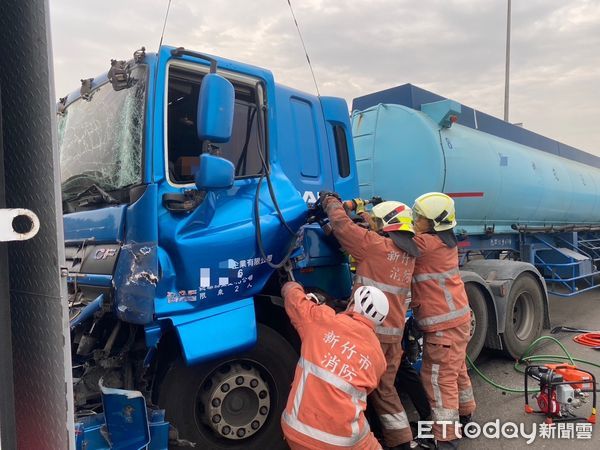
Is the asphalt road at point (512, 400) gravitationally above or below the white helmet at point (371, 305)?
below

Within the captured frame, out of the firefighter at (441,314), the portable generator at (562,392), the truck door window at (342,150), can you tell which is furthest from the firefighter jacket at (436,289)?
the portable generator at (562,392)

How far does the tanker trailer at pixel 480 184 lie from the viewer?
4.86 meters

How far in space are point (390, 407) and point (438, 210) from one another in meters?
1.52

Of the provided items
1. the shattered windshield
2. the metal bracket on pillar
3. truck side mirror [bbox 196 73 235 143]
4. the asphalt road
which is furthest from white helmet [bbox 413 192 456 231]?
the metal bracket on pillar

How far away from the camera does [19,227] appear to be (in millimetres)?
1141

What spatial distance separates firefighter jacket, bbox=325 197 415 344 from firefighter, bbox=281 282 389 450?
25.1 inches

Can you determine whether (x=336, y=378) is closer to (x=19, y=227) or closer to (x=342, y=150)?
(x=19, y=227)

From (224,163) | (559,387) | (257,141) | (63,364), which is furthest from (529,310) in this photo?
(63,364)

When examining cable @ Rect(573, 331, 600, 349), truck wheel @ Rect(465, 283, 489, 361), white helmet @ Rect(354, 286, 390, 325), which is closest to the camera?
white helmet @ Rect(354, 286, 390, 325)

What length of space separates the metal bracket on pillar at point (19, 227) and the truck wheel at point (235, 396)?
1674mm

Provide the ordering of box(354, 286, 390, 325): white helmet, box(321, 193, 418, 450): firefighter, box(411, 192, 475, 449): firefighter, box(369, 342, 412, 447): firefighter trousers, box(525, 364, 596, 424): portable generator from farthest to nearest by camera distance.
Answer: box(525, 364, 596, 424): portable generator < box(411, 192, 475, 449): firefighter < box(369, 342, 412, 447): firefighter trousers < box(321, 193, 418, 450): firefighter < box(354, 286, 390, 325): white helmet

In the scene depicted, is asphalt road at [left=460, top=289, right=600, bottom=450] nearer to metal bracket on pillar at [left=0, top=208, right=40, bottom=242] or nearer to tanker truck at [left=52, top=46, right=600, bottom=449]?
tanker truck at [left=52, top=46, right=600, bottom=449]

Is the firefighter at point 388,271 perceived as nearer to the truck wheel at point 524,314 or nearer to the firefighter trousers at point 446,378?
the firefighter trousers at point 446,378

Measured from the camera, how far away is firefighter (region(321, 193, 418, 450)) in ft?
10.6
